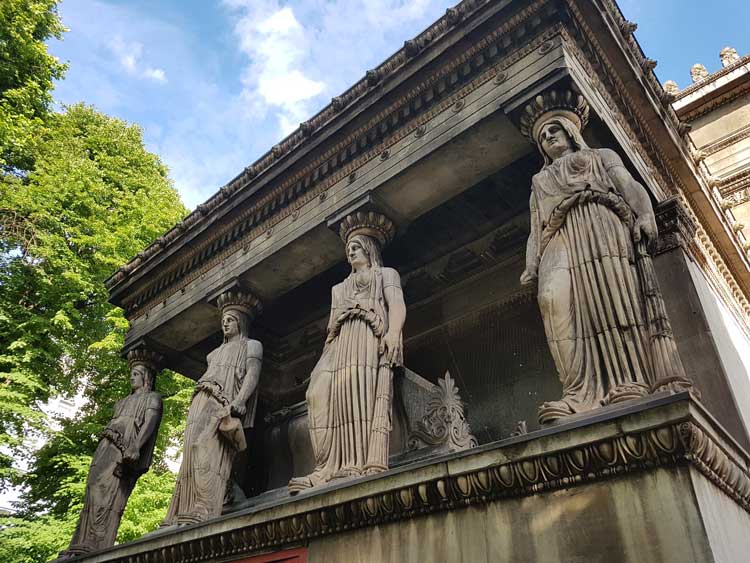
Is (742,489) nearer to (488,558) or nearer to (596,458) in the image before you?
(596,458)

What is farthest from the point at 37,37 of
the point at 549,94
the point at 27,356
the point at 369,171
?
the point at 549,94

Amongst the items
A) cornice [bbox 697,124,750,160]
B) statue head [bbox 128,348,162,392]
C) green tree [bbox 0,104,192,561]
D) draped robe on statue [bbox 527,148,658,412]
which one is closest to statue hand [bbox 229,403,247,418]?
statue head [bbox 128,348,162,392]

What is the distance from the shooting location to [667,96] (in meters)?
9.80

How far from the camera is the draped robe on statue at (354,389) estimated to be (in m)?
6.77

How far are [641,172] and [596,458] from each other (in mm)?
5345

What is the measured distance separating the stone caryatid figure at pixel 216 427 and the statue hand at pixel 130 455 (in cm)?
217

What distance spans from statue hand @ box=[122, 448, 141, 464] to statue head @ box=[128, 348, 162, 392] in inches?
49.8

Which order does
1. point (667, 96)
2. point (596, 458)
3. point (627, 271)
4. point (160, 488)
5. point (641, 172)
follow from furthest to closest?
point (160, 488) < point (667, 96) < point (641, 172) < point (627, 271) < point (596, 458)

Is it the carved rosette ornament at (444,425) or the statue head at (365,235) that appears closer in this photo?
the carved rosette ornament at (444,425)

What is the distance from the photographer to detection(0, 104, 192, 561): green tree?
13492 millimetres

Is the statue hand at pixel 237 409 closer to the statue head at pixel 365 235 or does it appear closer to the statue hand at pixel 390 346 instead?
the statue head at pixel 365 235

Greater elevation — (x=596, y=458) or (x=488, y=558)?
(x=596, y=458)

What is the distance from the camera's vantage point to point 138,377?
460 inches

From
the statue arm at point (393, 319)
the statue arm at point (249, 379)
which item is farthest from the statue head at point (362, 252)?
the statue arm at point (249, 379)
